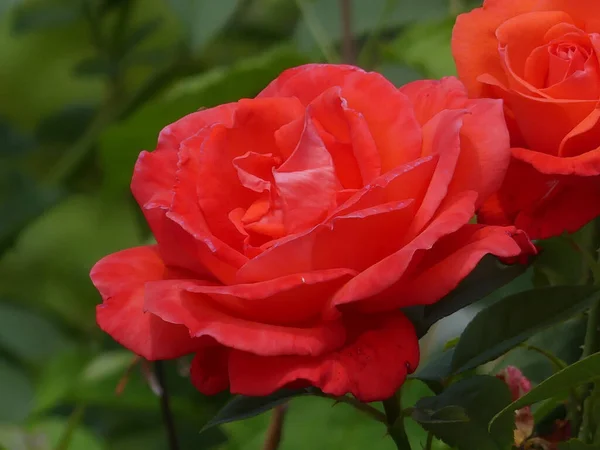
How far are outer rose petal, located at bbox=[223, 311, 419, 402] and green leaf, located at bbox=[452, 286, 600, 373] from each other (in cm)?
4

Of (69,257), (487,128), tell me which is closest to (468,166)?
(487,128)

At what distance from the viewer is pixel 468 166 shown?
0.72 feet

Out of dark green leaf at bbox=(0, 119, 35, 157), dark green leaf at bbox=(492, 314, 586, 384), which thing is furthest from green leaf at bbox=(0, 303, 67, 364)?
dark green leaf at bbox=(492, 314, 586, 384)

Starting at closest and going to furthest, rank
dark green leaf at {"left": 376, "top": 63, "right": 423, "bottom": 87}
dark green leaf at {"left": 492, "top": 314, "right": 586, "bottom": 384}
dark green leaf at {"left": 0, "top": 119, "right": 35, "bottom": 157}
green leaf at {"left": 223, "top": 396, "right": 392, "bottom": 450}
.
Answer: dark green leaf at {"left": 492, "top": 314, "right": 586, "bottom": 384}
green leaf at {"left": 223, "top": 396, "right": 392, "bottom": 450}
dark green leaf at {"left": 376, "top": 63, "right": 423, "bottom": 87}
dark green leaf at {"left": 0, "top": 119, "right": 35, "bottom": 157}

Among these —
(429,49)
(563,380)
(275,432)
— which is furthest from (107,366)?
(563,380)

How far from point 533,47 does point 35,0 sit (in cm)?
82

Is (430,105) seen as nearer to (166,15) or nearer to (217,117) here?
(217,117)

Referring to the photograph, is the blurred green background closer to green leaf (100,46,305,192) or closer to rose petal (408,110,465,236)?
green leaf (100,46,305,192)

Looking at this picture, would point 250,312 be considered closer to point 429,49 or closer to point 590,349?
point 590,349

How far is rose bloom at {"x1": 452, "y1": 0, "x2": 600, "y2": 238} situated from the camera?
22 cm

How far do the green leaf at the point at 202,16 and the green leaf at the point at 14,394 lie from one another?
0.36 metres

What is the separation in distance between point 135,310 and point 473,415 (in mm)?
98

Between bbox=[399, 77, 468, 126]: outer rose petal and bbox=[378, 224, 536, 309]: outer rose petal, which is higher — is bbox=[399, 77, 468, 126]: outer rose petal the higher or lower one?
the higher one

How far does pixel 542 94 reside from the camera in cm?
23
